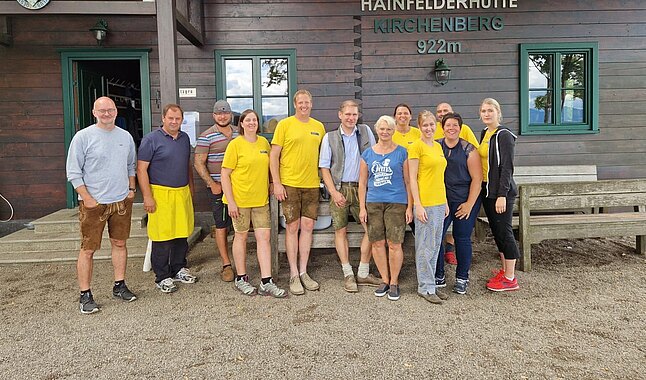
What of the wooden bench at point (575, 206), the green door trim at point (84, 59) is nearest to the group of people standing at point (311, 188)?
the wooden bench at point (575, 206)

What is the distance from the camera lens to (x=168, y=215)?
12.2ft

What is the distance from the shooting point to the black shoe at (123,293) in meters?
3.56

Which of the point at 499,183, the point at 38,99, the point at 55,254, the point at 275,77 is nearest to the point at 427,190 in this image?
the point at 499,183

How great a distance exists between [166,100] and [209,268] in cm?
180

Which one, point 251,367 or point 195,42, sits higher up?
point 195,42

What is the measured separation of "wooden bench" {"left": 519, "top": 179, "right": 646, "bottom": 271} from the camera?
4207 mm

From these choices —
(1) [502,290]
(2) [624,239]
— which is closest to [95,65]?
(1) [502,290]

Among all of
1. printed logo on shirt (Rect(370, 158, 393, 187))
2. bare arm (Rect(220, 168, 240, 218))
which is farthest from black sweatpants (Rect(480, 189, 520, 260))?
bare arm (Rect(220, 168, 240, 218))

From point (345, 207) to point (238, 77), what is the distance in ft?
10.9

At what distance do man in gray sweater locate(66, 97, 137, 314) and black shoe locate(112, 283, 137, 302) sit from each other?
0.22 meters

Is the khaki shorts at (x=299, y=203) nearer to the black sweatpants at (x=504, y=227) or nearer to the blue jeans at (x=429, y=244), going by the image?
the blue jeans at (x=429, y=244)

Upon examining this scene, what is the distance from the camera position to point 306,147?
3611 millimetres

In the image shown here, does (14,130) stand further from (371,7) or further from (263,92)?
(371,7)

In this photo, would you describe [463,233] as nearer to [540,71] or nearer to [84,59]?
[540,71]
